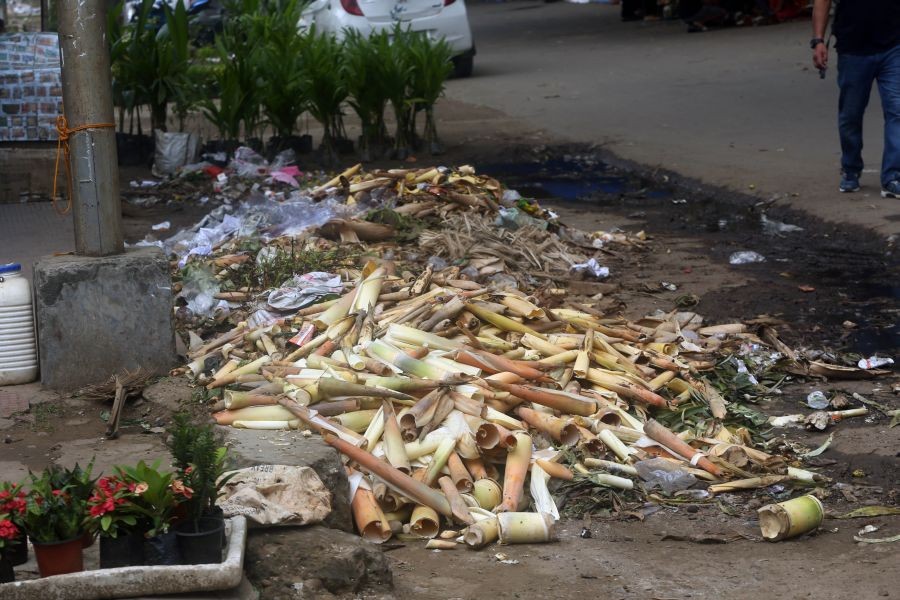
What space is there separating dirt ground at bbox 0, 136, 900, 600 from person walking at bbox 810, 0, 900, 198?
0.68m

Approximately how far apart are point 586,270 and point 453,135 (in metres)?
5.91

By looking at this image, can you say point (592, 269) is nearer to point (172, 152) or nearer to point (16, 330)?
point (16, 330)

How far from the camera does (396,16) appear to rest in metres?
15.7

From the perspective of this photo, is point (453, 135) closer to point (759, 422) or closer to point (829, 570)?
point (759, 422)

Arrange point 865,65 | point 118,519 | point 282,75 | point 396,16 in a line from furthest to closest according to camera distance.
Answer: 1. point 396,16
2. point 282,75
3. point 865,65
4. point 118,519

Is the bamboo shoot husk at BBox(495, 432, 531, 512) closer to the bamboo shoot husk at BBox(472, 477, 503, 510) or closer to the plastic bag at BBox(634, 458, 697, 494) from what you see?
the bamboo shoot husk at BBox(472, 477, 503, 510)

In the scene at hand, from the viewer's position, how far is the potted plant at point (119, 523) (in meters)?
3.10

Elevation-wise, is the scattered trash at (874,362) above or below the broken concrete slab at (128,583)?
below

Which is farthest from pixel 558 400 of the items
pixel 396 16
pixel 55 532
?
pixel 396 16

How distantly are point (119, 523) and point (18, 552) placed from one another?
286 millimetres

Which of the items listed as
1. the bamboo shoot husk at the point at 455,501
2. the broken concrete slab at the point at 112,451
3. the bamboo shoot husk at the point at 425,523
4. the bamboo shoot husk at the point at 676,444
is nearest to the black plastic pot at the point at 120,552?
the broken concrete slab at the point at 112,451

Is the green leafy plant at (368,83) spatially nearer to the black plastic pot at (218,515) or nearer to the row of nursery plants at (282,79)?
the row of nursery plants at (282,79)

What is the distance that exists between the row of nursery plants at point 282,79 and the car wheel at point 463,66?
5723mm

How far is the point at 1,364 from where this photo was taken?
507cm
